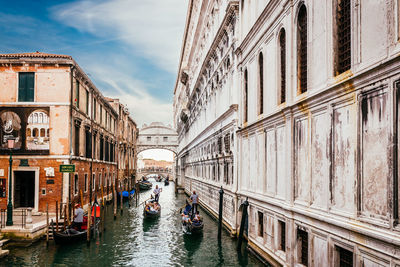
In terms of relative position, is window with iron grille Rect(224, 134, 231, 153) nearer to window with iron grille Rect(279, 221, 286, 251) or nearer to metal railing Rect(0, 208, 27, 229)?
window with iron grille Rect(279, 221, 286, 251)

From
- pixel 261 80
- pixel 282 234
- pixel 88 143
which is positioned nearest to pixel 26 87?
pixel 88 143

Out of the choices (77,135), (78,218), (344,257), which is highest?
(77,135)

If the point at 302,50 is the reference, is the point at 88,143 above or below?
below

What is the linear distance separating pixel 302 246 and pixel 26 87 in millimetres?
15182

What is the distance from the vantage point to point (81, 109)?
2148 cm

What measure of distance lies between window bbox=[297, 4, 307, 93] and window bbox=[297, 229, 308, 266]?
10.6 ft

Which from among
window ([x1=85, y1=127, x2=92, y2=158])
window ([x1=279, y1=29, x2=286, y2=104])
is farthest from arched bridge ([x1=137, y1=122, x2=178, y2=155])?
window ([x1=279, y1=29, x2=286, y2=104])

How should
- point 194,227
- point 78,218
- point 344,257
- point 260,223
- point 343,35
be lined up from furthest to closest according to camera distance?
point 194,227, point 78,218, point 260,223, point 343,35, point 344,257

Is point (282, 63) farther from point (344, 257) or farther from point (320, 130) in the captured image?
point (344, 257)

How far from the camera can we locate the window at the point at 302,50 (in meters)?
9.16

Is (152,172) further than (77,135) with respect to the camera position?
Yes

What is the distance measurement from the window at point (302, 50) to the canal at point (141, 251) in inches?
219

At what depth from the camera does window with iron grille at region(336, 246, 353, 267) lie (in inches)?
277

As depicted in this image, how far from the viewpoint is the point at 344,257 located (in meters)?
7.23
